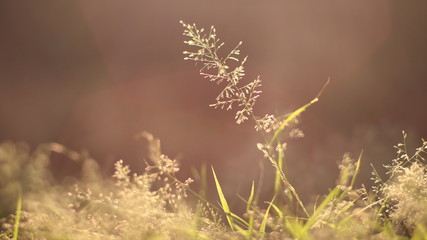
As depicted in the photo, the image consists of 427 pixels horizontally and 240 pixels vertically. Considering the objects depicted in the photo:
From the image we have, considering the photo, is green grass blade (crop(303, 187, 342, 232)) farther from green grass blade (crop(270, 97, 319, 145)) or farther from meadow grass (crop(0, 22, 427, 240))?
green grass blade (crop(270, 97, 319, 145))

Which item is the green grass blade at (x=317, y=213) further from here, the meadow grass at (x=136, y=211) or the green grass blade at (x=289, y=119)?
the green grass blade at (x=289, y=119)

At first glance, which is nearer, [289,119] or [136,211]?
[136,211]

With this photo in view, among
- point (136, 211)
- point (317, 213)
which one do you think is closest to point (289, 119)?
point (317, 213)

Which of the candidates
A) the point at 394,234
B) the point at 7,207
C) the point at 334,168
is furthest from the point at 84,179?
the point at 334,168

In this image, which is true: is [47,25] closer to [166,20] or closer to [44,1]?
[44,1]

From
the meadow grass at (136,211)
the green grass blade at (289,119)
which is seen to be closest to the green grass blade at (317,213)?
the meadow grass at (136,211)

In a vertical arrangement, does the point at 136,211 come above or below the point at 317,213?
above

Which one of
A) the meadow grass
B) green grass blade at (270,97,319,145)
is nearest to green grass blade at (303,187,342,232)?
the meadow grass

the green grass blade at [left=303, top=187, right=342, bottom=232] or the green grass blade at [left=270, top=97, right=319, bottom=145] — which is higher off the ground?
the green grass blade at [left=270, top=97, right=319, bottom=145]

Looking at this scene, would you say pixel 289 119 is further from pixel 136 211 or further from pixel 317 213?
pixel 136 211

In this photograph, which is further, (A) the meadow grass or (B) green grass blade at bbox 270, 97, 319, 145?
(B) green grass blade at bbox 270, 97, 319, 145

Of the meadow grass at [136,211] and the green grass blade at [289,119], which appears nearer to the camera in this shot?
the meadow grass at [136,211]
